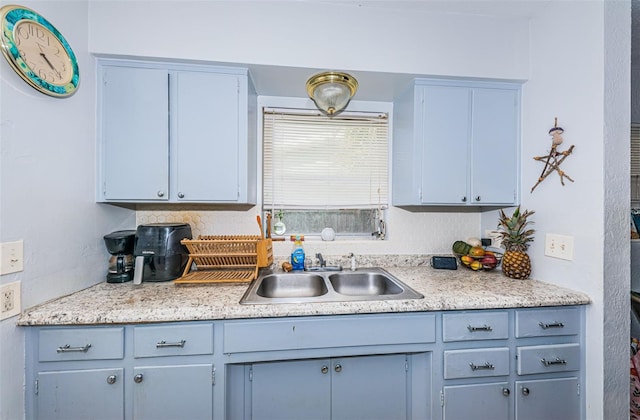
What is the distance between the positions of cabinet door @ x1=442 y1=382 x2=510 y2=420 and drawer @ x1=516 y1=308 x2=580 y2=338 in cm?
28

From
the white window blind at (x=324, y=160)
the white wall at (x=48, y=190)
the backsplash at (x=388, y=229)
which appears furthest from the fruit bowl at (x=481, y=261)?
the white wall at (x=48, y=190)

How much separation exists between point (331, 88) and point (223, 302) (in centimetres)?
124

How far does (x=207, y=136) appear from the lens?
145 cm

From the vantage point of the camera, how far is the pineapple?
4.96 feet

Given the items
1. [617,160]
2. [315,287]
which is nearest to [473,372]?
[315,287]

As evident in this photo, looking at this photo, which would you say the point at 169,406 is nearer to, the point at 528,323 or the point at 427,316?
the point at 427,316

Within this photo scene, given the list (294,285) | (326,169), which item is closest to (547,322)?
(294,285)

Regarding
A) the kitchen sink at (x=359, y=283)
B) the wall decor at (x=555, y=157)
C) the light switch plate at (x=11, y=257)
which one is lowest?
the kitchen sink at (x=359, y=283)

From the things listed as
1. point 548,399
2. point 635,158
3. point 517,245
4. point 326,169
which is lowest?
point 548,399

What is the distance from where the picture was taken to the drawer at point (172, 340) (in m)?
1.05

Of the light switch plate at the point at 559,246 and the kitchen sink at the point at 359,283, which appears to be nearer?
the light switch plate at the point at 559,246

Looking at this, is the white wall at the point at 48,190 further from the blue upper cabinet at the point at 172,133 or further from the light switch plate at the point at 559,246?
the light switch plate at the point at 559,246

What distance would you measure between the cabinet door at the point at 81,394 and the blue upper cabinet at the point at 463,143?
176 centimetres

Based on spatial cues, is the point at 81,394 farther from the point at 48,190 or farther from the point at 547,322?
the point at 547,322
